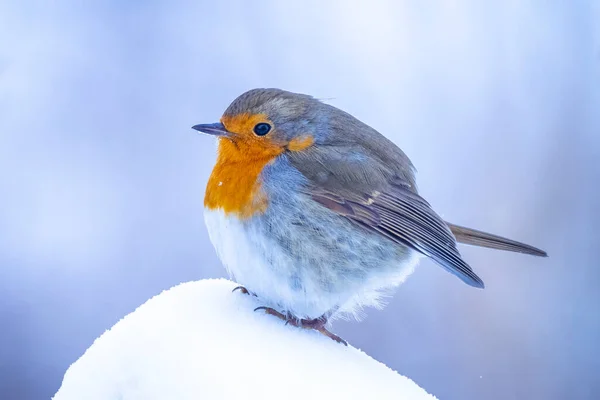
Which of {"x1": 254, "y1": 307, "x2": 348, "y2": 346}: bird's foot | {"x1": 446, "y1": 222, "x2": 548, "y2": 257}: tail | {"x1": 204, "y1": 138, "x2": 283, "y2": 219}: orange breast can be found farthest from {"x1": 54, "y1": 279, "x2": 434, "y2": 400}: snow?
{"x1": 446, "y1": 222, "x2": 548, "y2": 257}: tail

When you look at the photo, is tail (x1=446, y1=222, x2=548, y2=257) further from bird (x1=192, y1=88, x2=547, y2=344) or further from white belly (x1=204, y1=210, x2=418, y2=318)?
white belly (x1=204, y1=210, x2=418, y2=318)

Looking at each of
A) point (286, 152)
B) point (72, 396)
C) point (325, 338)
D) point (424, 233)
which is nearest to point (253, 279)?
point (325, 338)

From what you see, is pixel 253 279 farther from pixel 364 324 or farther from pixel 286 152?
pixel 364 324

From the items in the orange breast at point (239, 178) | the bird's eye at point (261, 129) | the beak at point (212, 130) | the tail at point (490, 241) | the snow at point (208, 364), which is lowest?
the snow at point (208, 364)

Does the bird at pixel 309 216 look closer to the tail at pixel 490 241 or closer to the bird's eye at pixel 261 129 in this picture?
the bird's eye at pixel 261 129

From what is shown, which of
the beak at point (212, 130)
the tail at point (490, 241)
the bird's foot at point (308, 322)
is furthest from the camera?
the tail at point (490, 241)

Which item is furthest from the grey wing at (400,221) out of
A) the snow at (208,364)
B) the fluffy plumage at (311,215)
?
the snow at (208,364)

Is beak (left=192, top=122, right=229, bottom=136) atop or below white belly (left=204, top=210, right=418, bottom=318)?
atop
